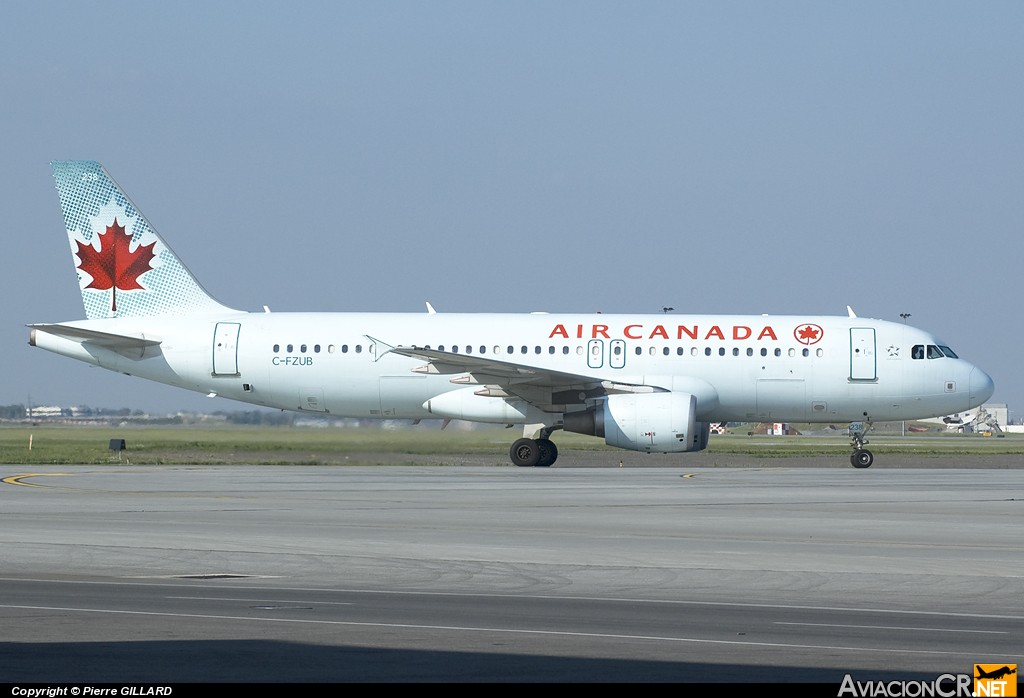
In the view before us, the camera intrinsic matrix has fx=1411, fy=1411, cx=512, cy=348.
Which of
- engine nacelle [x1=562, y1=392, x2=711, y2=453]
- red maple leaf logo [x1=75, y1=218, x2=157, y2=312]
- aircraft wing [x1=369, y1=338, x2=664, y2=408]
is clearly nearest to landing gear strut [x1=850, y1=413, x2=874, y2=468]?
engine nacelle [x1=562, y1=392, x2=711, y2=453]

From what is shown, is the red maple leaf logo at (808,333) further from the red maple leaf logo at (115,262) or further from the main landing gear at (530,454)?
the red maple leaf logo at (115,262)

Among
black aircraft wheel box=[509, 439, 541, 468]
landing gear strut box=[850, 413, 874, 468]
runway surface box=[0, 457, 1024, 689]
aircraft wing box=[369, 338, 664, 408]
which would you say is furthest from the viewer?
landing gear strut box=[850, 413, 874, 468]

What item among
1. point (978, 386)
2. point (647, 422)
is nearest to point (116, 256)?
point (647, 422)

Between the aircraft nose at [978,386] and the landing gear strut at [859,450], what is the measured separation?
2927mm

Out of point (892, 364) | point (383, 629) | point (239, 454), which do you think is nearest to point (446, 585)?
point (383, 629)

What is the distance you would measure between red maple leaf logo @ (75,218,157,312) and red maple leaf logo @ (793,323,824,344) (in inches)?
723

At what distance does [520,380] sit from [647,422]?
354cm

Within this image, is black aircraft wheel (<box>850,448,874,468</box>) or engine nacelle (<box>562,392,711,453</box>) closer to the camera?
engine nacelle (<box>562,392,711,453</box>)

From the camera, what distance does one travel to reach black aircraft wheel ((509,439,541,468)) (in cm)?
3750

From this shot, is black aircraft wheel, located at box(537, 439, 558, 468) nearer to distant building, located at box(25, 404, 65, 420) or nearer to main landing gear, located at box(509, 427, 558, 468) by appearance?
main landing gear, located at box(509, 427, 558, 468)

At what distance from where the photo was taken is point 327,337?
39.4m

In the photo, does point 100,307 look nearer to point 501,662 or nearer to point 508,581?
point 508,581

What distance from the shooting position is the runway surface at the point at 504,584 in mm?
8922

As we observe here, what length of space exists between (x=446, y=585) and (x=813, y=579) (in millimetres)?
3630
